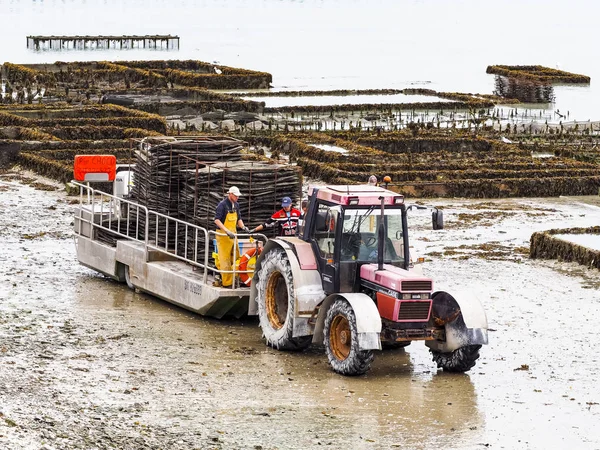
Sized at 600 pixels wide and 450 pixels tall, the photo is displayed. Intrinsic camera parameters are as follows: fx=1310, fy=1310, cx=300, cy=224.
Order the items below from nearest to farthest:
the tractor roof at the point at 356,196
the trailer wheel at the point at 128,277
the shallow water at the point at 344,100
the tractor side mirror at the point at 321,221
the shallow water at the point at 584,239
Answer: the tractor roof at the point at 356,196 → the tractor side mirror at the point at 321,221 → the trailer wheel at the point at 128,277 → the shallow water at the point at 584,239 → the shallow water at the point at 344,100

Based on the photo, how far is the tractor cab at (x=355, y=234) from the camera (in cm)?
1641

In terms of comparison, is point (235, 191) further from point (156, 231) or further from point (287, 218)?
point (156, 231)

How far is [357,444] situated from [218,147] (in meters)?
8.67

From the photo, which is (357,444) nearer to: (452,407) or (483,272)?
(452,407)

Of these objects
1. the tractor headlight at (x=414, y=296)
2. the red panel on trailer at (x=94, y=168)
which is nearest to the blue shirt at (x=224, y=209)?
the tractor headlight at (x=414, y=296)

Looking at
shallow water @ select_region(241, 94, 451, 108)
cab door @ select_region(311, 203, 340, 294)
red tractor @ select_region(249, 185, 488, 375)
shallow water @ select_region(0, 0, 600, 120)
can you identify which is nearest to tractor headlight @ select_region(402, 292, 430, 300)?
red tractor @ select_region(249, 185, 488, 375)

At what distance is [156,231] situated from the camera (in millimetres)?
20531

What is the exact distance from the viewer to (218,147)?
838 inches

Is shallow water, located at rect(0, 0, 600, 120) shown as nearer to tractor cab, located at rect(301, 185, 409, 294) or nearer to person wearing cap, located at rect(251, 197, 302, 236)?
person wearing cap, located at rect(251, 197, 302, 236)

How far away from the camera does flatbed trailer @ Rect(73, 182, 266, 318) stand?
1861 centimetres

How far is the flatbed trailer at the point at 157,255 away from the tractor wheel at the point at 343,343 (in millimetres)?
2301

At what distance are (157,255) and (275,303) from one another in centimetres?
360

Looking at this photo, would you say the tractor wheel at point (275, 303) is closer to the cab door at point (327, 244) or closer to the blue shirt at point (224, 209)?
the cab door at point (327, 244)

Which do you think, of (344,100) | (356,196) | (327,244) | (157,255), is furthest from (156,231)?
(344,100)
